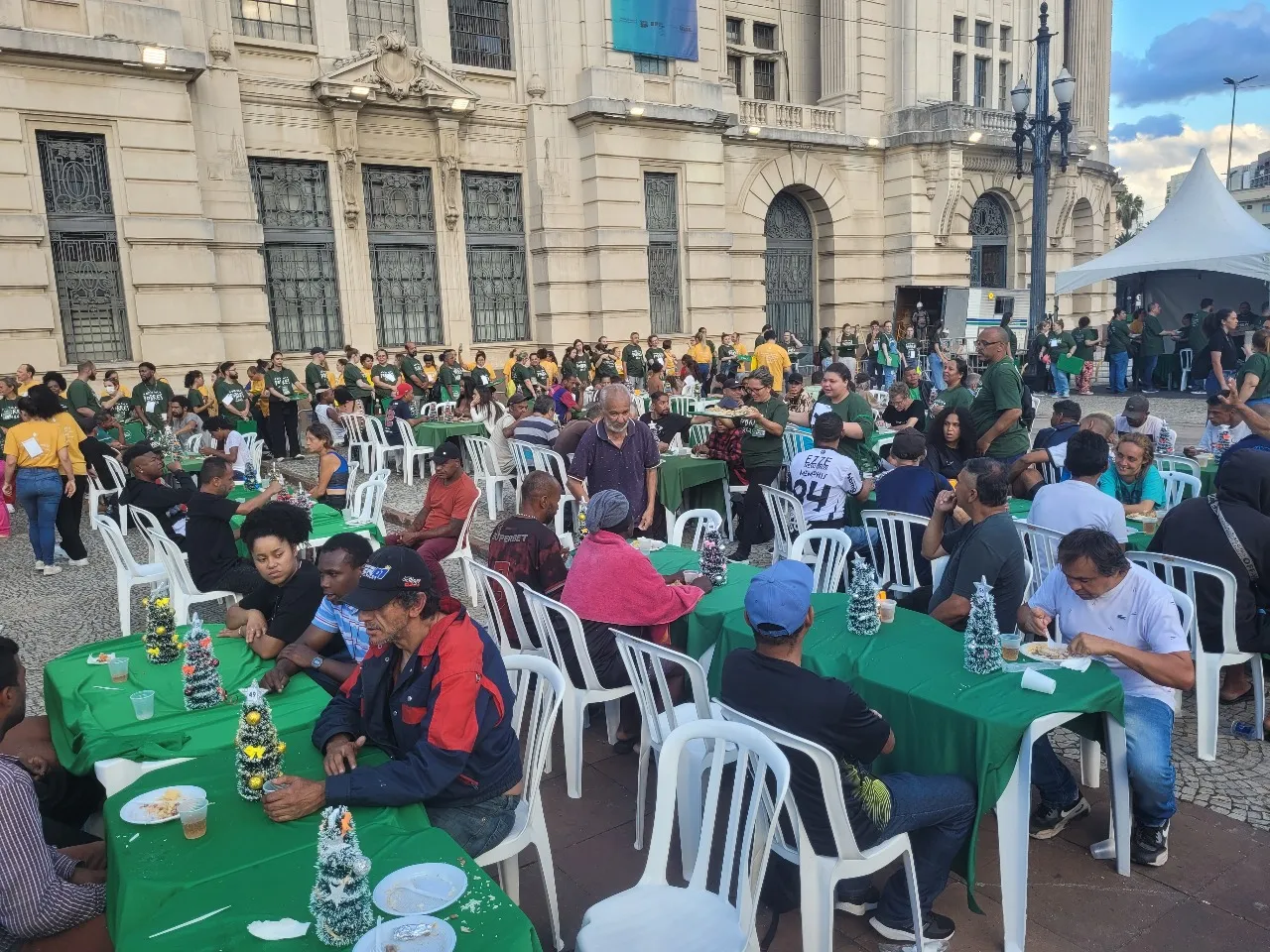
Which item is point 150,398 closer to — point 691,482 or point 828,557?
point 691,482

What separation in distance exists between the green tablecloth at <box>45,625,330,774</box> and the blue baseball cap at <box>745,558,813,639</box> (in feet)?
5.75

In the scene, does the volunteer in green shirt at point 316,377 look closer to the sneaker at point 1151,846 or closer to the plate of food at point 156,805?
the plate of food at point 156,805

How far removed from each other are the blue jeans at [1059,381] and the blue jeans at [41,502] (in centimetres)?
1846

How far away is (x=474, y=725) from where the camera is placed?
2.81 metres

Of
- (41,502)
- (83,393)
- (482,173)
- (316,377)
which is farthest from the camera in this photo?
(482,173)

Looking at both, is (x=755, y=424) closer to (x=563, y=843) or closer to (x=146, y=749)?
(x=563, y=843)

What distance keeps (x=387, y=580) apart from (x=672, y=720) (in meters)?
1.48

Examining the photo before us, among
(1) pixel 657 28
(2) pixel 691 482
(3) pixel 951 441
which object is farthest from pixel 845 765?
(1) pixel 657 28

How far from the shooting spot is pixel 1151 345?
61.1ft

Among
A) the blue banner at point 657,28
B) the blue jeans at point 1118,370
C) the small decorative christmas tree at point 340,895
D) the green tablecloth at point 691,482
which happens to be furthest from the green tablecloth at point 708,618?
the blue jeans at point 1118,370

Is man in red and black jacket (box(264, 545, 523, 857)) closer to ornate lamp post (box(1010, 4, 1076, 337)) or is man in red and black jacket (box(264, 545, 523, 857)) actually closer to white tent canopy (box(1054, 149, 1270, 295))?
ornate lamp post (box(1010, 4, 1076, 337))

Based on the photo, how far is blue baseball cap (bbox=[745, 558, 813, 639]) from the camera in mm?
2949

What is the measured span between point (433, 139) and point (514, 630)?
15030mm

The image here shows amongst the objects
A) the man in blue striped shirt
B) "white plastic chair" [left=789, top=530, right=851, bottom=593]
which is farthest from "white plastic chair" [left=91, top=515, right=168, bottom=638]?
"white plastic chair" [left=789, top=530, right=851, bottom=593]
